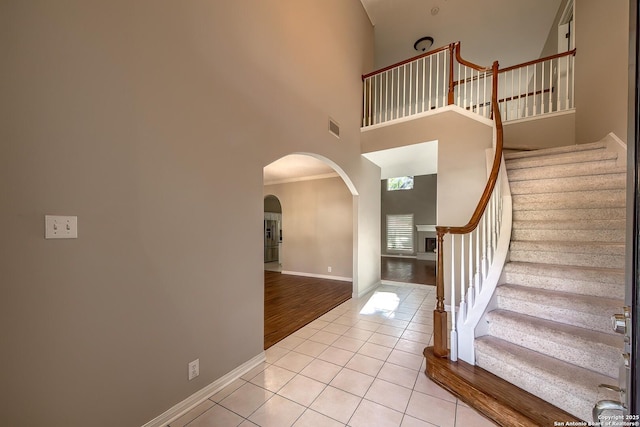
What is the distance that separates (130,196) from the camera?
1464 mm

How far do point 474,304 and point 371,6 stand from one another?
18.4 ft

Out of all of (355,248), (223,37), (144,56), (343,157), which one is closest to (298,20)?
(223,37)

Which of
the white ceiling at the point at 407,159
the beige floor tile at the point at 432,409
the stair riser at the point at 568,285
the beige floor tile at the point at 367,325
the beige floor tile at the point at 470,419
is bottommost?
the beige floor tile at the point at 367,325

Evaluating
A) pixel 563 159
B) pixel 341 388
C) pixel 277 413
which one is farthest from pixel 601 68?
pixel 277 413

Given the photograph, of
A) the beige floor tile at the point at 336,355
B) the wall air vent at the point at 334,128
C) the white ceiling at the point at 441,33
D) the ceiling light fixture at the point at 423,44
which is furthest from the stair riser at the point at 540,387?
the ceiling light fixture at the point at 423,44

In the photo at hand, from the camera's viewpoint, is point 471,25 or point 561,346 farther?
point 471,25

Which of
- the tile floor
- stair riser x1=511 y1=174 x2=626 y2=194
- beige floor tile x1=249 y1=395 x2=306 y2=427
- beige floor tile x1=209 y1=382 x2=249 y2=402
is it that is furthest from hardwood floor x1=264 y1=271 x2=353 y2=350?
stair riser x1=511 y1=174 x2=626 y2=194

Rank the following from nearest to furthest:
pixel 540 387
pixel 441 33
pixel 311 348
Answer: pixel 540 387 → pixel 311 348 → pixel 441 33

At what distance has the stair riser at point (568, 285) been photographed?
1780 mm

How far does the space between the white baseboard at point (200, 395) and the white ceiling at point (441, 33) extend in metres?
3.05

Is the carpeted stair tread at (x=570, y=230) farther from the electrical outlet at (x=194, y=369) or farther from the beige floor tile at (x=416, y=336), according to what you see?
the electrical outlet at (x=194, y=369)

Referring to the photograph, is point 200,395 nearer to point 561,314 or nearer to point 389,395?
point 389,395

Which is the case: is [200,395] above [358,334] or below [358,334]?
above

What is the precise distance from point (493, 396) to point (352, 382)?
39.0 inches
